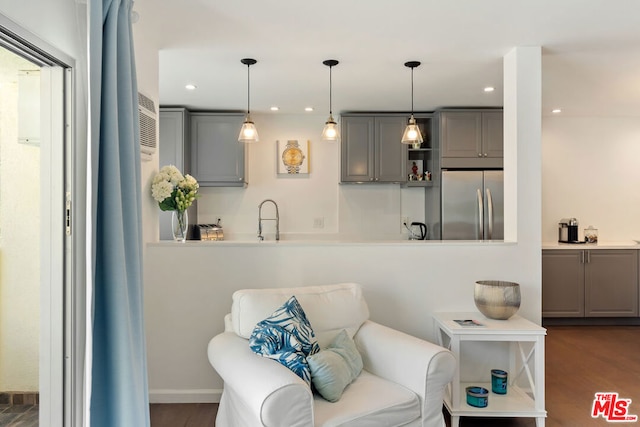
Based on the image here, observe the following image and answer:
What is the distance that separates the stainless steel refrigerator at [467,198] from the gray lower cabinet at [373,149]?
551 mm

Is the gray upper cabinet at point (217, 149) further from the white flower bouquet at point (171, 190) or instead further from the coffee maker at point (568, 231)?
the coffee maker at point (568, 231)

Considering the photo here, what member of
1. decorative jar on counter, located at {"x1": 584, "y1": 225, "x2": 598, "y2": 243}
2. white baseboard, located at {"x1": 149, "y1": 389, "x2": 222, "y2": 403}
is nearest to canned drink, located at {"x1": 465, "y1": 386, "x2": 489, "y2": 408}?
white baseboard, located at {"x1": 149, "y1": 389, "x2": 222, "y2": 403}

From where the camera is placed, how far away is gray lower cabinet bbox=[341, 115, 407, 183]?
5.32 m

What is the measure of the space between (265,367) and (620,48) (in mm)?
3263

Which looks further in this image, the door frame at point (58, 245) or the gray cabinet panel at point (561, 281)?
the gray cabinet panel at point (561, 281)

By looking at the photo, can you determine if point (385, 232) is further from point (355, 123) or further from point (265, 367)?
point (265, 367)

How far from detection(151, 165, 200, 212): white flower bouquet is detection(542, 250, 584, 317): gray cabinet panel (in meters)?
4.00

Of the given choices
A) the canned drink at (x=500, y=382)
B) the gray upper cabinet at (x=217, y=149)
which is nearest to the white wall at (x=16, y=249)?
the canned drink at (x=500, y=382)

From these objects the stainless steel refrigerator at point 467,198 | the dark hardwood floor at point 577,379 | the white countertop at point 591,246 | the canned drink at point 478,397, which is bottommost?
the dark hardwood floor at point 577,379

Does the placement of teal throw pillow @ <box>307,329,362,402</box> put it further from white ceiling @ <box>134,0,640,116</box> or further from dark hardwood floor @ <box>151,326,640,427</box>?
white ceiling @ <box>134,0,640,116</box>

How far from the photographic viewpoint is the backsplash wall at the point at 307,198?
222 inches

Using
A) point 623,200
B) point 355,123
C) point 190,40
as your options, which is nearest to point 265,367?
point 190,40

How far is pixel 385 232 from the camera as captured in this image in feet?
18.7

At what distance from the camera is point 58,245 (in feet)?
6.96
